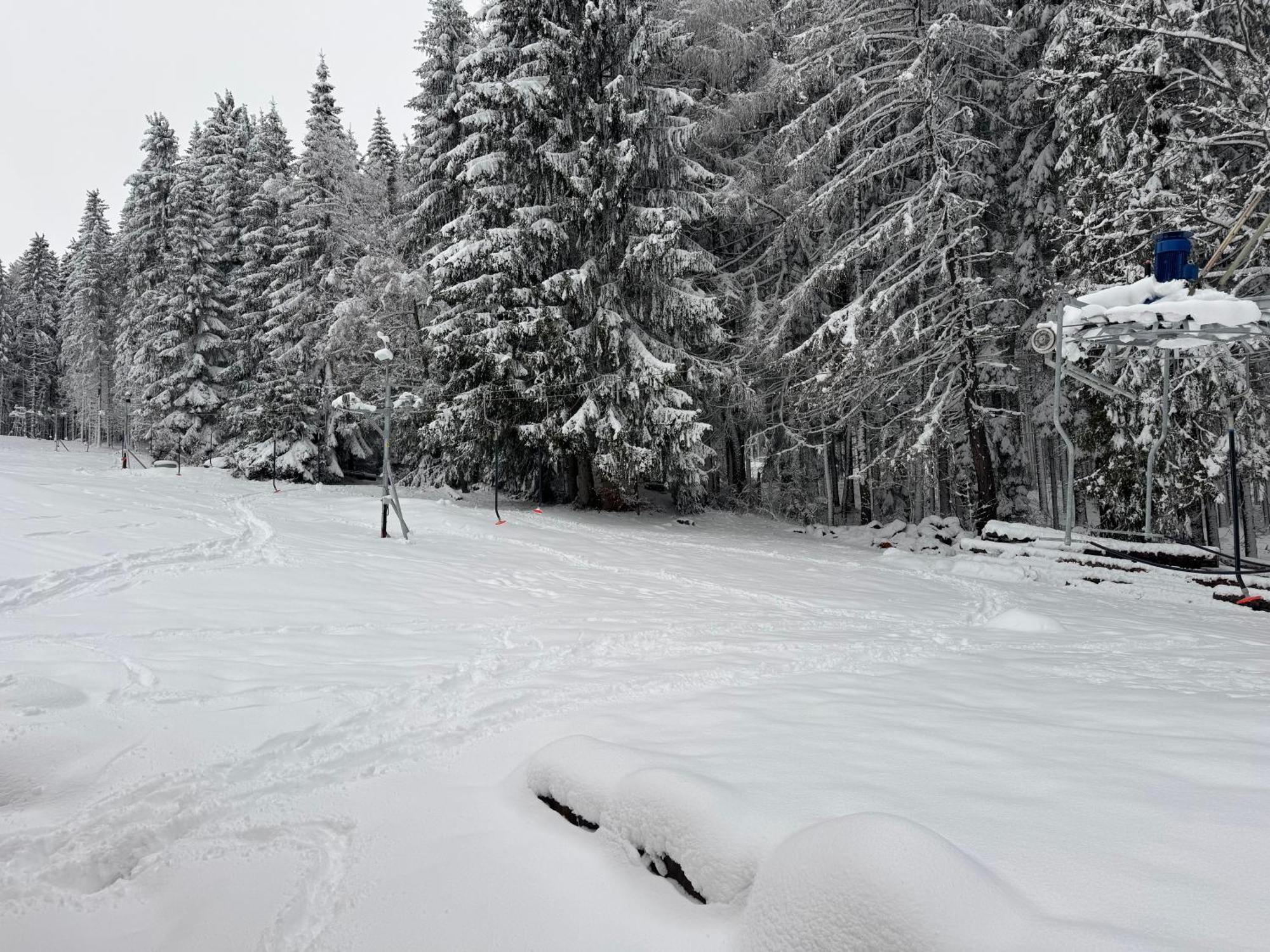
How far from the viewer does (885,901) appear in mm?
1525

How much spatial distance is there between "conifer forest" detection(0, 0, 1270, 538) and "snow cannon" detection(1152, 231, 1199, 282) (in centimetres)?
68

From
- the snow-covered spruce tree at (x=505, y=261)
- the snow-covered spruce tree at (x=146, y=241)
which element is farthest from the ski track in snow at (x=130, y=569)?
the snow-covered spruce tree at (x=146, y=241)

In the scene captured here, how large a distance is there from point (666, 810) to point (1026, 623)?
21.0 ft

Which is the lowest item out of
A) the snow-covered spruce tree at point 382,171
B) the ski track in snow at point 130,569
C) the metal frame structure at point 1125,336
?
the ski track in snow at point 130,569

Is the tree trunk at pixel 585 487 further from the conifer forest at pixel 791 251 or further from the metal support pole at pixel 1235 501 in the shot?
the metal support pole at pixel 1235 501

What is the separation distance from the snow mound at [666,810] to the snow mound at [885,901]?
0.64ft

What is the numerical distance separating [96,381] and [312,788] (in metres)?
51.3

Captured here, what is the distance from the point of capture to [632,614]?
24.1 feet

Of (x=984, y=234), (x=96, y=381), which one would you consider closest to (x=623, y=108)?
(x=984, y=234)

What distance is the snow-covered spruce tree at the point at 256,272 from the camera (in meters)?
29.3

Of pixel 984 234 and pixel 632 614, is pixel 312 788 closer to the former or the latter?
pixel 632 614

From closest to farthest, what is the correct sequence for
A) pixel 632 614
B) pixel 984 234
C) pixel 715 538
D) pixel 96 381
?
pixel 632 614 → pixel 715 538 → pixel 984 234 → pixel 96 381

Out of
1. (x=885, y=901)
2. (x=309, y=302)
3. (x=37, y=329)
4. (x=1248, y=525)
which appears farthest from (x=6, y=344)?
(x=1248, y=525)

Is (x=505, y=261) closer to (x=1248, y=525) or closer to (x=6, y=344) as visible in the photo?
(x=1248, y=525)
